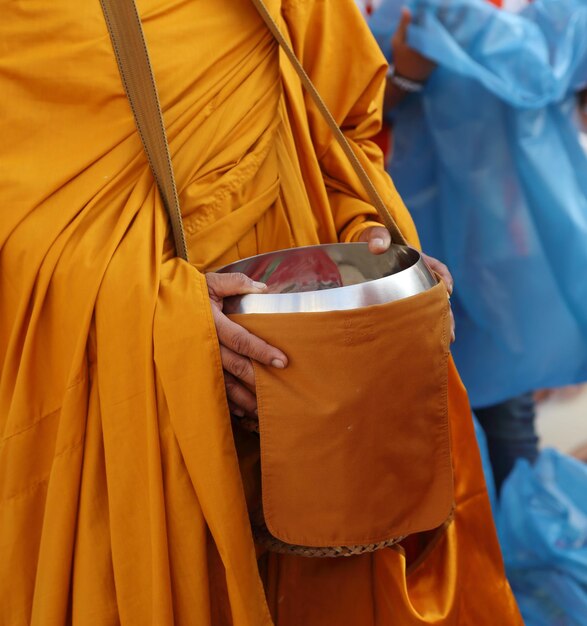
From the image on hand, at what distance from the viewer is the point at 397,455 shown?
3.05ft

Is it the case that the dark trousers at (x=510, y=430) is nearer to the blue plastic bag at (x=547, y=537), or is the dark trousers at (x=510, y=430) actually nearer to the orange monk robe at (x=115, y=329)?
the blue plastic bag at (x=547, y=537)

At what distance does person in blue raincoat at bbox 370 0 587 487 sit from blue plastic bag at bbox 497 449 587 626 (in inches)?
11.5

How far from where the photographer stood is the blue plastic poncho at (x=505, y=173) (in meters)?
1.66

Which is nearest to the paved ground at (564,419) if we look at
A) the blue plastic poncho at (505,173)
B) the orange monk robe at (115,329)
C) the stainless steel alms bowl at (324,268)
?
the blue plastic poncho at (505,173)

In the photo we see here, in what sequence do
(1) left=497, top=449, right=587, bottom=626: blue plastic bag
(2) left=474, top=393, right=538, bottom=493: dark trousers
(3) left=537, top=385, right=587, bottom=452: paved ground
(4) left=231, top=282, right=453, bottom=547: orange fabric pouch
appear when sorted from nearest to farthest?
(4) left=231, top=282, right=453, bottom=547: orange fabric pouch
(1) left=497, top=449, right=587, bottom=626: blue plastic bag
(2) left=474, top=393, right=538, bottom=493: dark trousers
(3) left=537, top=385, right=587, bottom=452: paved ground

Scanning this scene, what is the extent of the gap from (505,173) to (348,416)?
40.0 inches

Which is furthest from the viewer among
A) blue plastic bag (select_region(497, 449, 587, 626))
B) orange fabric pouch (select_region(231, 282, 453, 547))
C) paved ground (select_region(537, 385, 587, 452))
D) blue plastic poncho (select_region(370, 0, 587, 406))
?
paved ground (select_region(537, 385, 587, 452))

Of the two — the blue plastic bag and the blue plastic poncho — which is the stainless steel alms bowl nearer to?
the blue plastic poncho

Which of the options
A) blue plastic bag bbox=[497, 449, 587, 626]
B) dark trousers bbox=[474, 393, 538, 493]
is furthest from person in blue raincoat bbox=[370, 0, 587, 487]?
blue plastic bag bbox=[497, 449, 587, 626]

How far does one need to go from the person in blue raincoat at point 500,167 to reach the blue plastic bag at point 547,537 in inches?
11.5

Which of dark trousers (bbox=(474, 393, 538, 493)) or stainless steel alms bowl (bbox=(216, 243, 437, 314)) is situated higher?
stainless steel alms bowl (bbox=(216, 243, 437, 314))

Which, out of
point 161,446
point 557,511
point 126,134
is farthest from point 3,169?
point 557,511

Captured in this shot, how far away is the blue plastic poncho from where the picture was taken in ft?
5.43

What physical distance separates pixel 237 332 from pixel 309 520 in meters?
0.24
